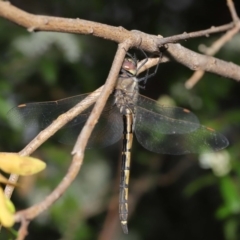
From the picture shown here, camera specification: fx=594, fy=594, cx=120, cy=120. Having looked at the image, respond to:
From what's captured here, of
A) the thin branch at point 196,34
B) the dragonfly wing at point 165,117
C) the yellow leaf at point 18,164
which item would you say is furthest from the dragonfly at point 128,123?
the yellow leaf at point 18,164

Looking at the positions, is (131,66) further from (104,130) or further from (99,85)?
(99,85)

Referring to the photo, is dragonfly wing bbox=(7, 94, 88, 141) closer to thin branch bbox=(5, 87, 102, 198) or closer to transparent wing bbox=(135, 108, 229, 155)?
transparent wing bbox=(135, 108, 229, 155)

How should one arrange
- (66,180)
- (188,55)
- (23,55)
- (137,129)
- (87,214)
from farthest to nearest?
(87,214)
(23,55)
(137,129)
(188,55)
(66,180)

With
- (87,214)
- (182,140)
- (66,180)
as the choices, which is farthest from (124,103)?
(87,214)

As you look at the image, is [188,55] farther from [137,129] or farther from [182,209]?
[182,209]

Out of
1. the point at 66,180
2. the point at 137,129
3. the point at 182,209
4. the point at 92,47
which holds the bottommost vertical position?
the point at 66,180

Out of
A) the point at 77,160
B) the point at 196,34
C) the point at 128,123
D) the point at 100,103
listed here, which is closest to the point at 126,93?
the point at 128,123

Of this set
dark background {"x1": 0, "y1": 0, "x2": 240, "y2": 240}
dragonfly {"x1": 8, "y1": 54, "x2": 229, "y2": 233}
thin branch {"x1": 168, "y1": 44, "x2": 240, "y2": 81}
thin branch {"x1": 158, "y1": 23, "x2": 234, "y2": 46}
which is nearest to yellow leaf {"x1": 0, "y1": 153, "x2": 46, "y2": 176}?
thin branch {"x1": 158, "y1": 23, "x2": 234, "y2": 46}
